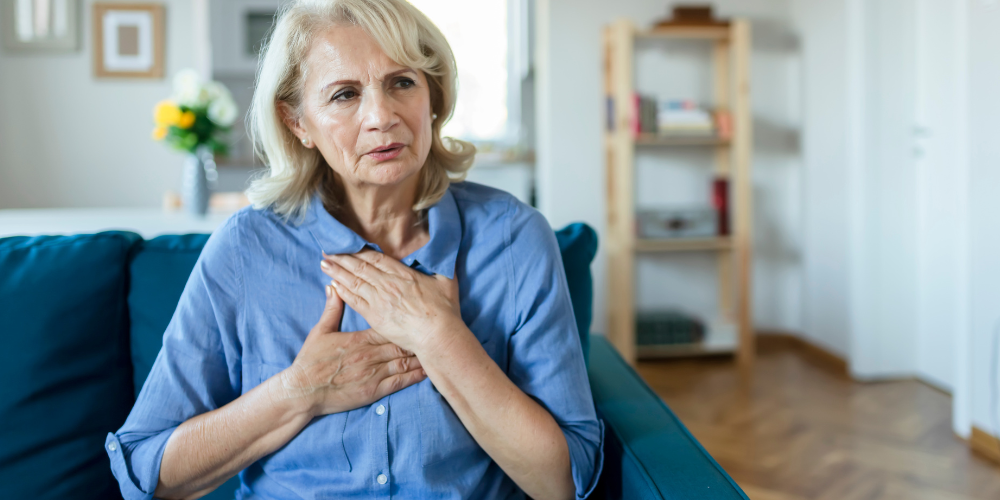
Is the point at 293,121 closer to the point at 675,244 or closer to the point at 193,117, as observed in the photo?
the point at 193,117

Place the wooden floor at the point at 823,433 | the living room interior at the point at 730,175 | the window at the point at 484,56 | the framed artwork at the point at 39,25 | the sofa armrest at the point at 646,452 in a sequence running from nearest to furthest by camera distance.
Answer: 1. the sofa armrest at the point at 646,452
2. the wooden floor at the point at 823,433
3. the living room interior at the point at 730,175
4. the framed artwork at the point at 39,25
5. the window at the point at 484,56

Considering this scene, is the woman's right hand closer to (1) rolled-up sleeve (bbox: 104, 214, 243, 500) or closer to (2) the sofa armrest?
(1) rolled-up sleeve (bbox: 104, 214, 243, 500)

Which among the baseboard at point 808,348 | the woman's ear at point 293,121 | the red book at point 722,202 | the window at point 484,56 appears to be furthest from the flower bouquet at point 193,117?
the baseboard at point 808,348

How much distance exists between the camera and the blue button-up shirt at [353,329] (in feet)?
3.05

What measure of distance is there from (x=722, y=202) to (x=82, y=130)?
3.61m

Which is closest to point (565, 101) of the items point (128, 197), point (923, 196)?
point (923, 196)

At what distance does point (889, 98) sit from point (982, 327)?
1263 mm

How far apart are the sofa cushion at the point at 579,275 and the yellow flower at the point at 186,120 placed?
1916mm

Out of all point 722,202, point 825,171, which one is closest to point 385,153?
point 722,202

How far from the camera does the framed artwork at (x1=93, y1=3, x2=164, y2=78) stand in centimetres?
370

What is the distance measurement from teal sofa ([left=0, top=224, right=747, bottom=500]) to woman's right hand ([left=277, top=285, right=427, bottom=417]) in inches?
12.7

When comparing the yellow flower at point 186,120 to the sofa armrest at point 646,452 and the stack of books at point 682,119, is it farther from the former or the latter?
the stack of books at point 682,119

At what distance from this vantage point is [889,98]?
3.04m

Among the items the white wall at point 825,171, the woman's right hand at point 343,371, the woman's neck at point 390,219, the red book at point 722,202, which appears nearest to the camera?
the woman's right hand at point 343,371
